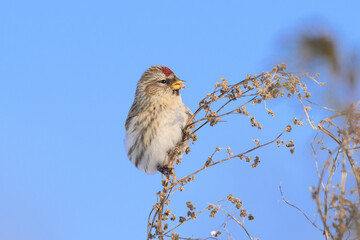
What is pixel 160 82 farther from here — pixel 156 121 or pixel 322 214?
pixel 322 214

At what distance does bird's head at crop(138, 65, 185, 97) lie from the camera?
2980mm

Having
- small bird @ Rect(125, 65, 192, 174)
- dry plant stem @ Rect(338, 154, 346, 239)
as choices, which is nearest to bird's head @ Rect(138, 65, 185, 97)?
small bird @ Rect(125, 65, 192, 174)

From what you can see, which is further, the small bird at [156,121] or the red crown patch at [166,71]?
the red crown patch at [166,71]

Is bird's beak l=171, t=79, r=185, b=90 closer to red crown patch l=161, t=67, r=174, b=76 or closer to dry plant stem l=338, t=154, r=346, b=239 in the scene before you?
red crown patch l=161, t=67, r=174, b=76

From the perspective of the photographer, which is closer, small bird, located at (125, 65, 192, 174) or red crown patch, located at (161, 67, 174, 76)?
small bird, located at (125, 65, 192, 174)

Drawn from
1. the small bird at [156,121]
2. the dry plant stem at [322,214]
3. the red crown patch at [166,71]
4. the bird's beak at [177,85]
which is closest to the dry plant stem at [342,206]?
the dry plant stem at [322,214]

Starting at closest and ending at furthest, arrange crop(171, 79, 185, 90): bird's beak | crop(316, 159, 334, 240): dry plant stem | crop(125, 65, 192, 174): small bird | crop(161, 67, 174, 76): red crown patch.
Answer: crop(316, 159, 334, 240): dry plant stem
crop(125, 65, 192, 174): small bird
crop(171, 79, 185, 90): bird's beak
crop(161, 67, 174, 76): red crown patch

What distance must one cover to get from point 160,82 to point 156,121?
352mm

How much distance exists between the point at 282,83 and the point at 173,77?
4.64 feet

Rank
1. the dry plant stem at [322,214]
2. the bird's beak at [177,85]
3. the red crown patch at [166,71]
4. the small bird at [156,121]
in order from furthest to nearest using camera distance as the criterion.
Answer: the red crown patch at [166,71], the bird's beak at [177,85], the small bird at [156,121], the dry plant stem at [322,214]

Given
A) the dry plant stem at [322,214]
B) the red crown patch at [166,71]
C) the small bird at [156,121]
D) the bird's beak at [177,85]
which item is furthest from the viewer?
the red crown patch at [166,71]

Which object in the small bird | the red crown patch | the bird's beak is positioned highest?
the red crown patch

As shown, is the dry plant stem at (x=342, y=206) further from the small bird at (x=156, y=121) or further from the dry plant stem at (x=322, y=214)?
the small bird at (x=156, y=121)

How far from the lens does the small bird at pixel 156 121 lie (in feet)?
8.97
